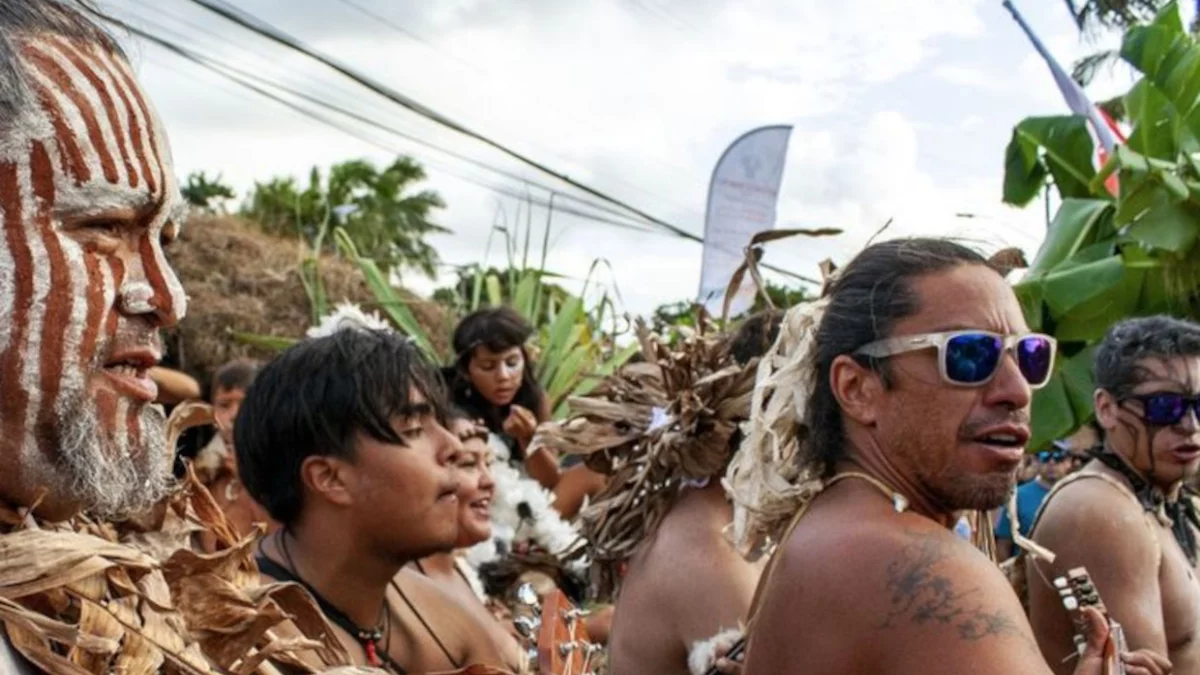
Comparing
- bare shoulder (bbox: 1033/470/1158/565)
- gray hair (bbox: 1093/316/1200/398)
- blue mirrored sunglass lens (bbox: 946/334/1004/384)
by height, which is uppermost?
gray hair (bbox: 1093/316/1200/398)

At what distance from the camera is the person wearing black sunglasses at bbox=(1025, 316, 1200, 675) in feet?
15.1

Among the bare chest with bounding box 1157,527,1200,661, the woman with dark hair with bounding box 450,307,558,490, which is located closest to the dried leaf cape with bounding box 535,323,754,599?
the bare chest with bounding box 1157,527,1200,661

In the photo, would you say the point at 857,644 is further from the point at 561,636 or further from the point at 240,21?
the point at 240,21

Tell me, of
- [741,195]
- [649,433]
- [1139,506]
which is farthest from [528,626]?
[741,195]

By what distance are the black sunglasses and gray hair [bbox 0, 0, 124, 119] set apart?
379cm

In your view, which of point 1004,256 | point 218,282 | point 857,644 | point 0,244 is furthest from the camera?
point 218,282

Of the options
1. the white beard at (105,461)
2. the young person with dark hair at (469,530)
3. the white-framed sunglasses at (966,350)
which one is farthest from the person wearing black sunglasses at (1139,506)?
the white beard at (105,461)

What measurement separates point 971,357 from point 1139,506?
2266 mm

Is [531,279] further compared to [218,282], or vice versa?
[218,282]

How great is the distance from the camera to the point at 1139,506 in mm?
4785

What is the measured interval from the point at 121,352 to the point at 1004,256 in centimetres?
212

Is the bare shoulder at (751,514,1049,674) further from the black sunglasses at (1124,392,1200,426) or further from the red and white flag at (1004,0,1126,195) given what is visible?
the red and white flag at (1004,0,1126,195)

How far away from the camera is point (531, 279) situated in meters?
10.8

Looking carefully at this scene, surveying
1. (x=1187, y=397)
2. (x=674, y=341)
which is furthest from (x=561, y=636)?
(x=1187, y=397)
